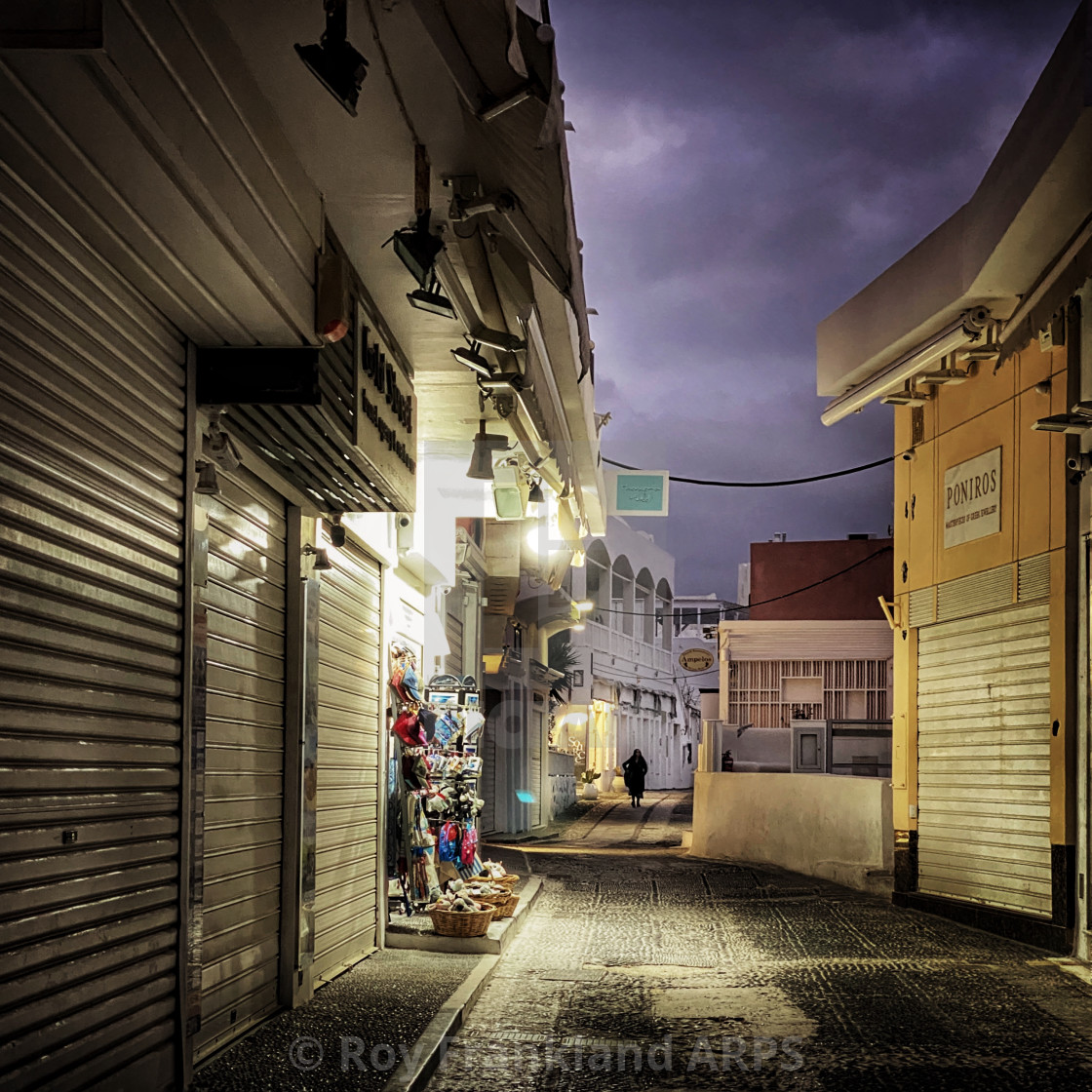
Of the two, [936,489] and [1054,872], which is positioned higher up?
[936,489]

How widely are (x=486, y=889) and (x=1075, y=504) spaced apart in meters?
6.17

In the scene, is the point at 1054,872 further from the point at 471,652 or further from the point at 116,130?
the point at 471,652

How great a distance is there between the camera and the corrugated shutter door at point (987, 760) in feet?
38.1

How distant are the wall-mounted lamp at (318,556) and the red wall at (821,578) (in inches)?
974

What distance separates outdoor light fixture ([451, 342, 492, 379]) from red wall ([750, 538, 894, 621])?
23.8m

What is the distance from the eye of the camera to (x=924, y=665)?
1421 centimetres

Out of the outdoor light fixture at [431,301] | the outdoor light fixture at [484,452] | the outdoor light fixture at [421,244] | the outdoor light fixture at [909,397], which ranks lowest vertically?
the outdoor light fixture at [484,452]

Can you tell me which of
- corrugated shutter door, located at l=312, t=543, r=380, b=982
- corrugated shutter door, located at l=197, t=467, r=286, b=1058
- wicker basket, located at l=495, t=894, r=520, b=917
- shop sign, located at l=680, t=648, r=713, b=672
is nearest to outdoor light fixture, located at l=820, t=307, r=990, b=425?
corrugated shutter door, located at l=312, t=543, r=380, b=982

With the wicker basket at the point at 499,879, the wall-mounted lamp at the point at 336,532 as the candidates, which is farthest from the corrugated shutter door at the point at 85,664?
the wicker basket at the point at 499,879

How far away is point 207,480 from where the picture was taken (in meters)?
6.07

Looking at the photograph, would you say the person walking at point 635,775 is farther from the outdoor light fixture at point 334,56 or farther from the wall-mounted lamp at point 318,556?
the outdoor light fixture at point 334,56

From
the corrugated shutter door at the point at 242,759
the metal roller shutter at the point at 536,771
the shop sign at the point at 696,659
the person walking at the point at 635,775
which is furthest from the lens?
the shop sign at the point at 696,659

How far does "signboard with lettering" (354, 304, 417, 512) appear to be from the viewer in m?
7.52

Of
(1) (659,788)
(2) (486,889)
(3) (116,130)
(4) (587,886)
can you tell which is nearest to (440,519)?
(2) (486,889)
